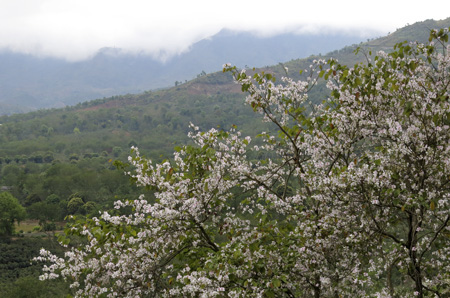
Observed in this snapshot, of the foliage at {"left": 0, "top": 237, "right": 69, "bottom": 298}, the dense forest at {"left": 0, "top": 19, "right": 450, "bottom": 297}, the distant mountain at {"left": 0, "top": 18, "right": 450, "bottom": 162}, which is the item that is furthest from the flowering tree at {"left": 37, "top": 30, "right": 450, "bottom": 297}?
the distant mountain at {"left": 0, "top": 18, "right": 450, "bottom": 162}

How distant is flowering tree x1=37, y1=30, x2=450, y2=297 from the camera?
18.7 ft

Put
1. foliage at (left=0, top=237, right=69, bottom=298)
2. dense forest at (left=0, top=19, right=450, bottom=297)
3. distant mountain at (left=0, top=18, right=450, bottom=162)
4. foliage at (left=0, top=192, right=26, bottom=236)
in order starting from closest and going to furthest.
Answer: foliage at (left=0, top=237, right=69, bottom=298), dense forest at (left=0, top=19, right=450, bottom=297), foliage at (left=0, top=192, right=26, bottom=236), distant mountain at (left=0, top=18, right=450, bottom=162)

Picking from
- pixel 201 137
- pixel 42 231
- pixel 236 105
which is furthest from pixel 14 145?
pixel 201 137

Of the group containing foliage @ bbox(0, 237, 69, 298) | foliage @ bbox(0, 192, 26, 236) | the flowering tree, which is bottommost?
foliage @ bbox(0, 237, 69, 298)

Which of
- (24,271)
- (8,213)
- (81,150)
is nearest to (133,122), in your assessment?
(81,150)

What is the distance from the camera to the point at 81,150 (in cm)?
12344

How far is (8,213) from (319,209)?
5725 centimetres

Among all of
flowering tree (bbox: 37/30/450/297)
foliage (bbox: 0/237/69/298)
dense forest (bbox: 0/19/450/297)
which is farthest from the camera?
dense forest (bbox: 0/19/450/297)

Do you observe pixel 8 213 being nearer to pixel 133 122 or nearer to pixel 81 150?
pixel 81 150

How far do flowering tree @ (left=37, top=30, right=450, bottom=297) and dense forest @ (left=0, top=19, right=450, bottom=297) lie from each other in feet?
2.58

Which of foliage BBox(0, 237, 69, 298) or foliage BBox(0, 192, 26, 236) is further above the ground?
foliage BBox(0, 192, 26, 236)

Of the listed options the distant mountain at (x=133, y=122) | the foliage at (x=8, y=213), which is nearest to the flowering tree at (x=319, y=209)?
the foliage at (x=8, y=213)

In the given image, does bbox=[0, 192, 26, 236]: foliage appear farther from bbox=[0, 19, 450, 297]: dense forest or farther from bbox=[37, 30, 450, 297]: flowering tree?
bbox=[37, 30, 450, 297]: flowering tree

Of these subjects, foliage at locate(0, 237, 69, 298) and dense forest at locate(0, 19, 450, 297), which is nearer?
foliage at locate(0, 237, 69, 298)
